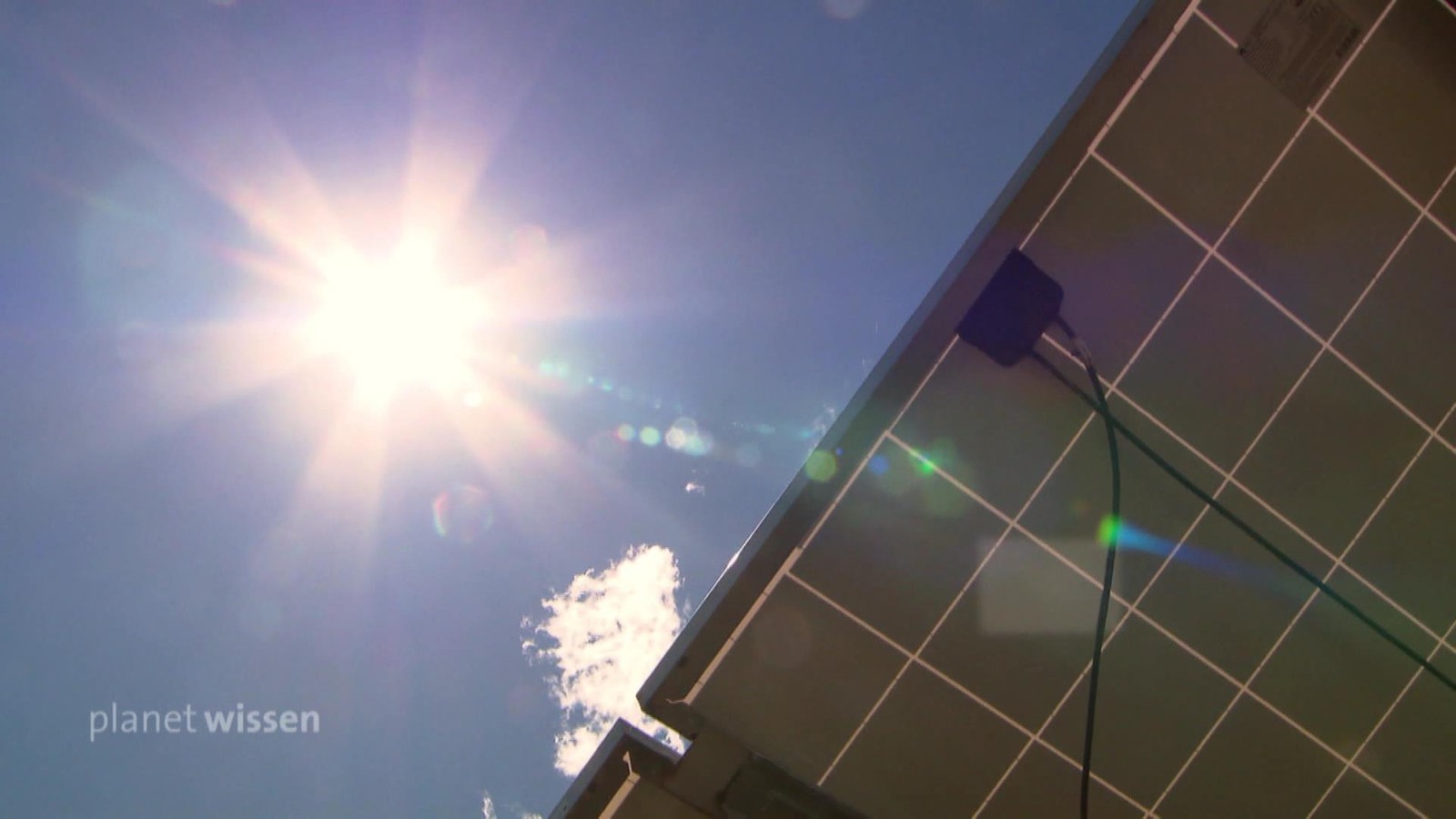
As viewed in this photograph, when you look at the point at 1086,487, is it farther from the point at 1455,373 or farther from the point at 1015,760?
the point at 1455,373

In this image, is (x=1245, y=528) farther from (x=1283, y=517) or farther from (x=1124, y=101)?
(x=1124, y=101)

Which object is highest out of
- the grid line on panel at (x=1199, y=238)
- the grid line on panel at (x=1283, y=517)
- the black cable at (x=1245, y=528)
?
the grid line on panel at (x=1199, y=238)

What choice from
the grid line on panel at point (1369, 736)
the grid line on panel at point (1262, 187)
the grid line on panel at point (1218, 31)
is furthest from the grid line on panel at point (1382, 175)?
the grid line on panel at point (1369, 736)

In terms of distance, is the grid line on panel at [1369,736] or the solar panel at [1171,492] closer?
the solar panel at [1171,492]

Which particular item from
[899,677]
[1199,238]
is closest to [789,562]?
[899,677]

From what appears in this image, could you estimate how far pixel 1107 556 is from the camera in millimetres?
2980

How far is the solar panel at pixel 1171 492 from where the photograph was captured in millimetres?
2838

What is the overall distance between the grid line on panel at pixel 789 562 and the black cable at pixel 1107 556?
0.35 m

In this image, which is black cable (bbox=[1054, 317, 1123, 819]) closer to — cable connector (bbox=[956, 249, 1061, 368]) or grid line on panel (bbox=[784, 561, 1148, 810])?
cable connector (bbox=[956, 249, 1061, 368])

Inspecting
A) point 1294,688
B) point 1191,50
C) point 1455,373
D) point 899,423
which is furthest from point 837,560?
point 1455,373

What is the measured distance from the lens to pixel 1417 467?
10.2ft

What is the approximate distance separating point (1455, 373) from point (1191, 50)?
4.73ft

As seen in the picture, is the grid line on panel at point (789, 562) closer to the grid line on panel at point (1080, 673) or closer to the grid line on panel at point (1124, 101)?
the grid line on panel at point (1080, 673)

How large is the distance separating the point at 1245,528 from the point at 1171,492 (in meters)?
0.27
